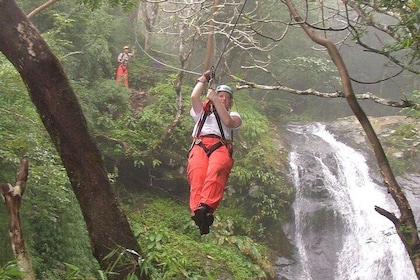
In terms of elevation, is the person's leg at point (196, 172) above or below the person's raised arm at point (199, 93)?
below

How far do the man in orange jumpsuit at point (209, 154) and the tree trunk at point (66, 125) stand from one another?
0.80 meters

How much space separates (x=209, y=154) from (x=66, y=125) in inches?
59.0

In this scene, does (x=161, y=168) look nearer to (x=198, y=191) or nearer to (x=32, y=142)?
(x=32, y=142)

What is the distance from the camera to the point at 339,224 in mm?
12633

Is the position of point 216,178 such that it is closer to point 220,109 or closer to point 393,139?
point 220,109

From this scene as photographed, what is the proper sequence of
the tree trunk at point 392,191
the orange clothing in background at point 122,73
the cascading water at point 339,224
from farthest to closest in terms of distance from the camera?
1. the orange clothing in background at point 122,73
2. the cascading water at point 339,224
3. the tree trunk at point 392,191

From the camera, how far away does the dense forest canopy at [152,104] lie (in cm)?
537

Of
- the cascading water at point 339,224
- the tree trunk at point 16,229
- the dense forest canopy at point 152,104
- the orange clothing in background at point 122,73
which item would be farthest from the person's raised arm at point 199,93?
the orange clothing in background at point 122,73

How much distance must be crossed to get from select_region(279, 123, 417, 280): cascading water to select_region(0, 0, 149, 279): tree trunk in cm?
815

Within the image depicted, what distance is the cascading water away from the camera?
11.6 meters

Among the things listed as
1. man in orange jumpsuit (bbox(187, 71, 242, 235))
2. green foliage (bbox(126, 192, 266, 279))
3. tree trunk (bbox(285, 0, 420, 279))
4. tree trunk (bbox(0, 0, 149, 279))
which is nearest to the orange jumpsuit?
man in orange jumpsuit (bbox(187, 71, 242, 235))

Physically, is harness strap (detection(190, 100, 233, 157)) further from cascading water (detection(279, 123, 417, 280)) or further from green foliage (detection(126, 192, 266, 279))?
cascading water (detection(279, 123, 417, 280))

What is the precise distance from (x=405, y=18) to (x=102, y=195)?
3001 millimetres

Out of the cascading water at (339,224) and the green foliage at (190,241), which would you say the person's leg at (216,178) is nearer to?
the green foliage at (190,241)
